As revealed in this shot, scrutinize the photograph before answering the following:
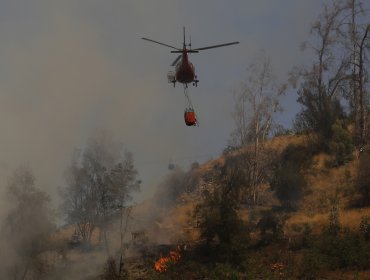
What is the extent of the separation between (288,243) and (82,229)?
19.7 meters

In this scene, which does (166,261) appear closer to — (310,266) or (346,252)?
(310,266)

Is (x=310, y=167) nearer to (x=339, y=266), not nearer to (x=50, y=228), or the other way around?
(x=339, y=266)

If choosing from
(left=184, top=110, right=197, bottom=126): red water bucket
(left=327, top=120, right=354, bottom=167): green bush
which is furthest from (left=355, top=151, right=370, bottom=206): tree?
(left=184, top=110, right=197, bottom=126): red water bucket

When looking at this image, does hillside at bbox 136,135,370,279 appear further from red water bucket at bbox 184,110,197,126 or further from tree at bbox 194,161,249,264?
red water bucket at bbox 184,110,197,126

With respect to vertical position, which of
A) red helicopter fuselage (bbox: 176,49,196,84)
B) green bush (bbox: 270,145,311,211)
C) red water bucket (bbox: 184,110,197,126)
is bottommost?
green bush (bbox: 270,145,311,211)

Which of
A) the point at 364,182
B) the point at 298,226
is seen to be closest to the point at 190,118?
the point at 298,226

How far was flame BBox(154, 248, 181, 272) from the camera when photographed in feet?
119

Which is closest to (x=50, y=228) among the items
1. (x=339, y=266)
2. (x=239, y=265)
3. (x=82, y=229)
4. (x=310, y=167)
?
(x=82, y=229)

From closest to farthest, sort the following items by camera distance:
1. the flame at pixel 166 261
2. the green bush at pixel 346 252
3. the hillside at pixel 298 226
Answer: the green bush at pixel 346 252
the hillside at pixel 298 226
the flame at pixel 166 261

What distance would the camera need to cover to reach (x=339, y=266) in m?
31.6

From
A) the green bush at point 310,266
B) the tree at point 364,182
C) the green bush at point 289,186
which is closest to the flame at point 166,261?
the green bush at point 310,266

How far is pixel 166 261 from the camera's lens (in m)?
36.7

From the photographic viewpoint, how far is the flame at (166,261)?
119 ft

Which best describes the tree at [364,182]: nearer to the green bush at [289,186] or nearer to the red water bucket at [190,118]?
the green bush at [289,186]
